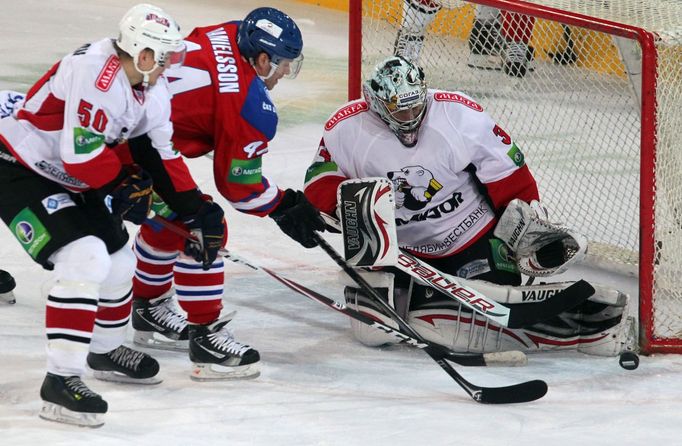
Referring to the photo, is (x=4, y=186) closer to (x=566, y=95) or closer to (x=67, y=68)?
(x=67, y=68)

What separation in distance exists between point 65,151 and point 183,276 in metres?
0.66

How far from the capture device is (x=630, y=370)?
3.38 meters

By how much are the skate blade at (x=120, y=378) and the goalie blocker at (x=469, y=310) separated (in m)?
0.66

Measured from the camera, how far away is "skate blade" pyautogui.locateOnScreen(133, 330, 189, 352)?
3.51 meters

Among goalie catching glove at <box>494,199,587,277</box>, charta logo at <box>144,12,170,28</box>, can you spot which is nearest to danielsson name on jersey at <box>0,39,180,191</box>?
charta logo at <box>144,12,170,28</box>

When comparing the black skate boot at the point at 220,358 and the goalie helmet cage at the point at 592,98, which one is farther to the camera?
the goalie helmet cage at the point at 592,98

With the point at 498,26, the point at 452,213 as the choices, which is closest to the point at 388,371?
the point at 452,213

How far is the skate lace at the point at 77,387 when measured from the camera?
2.80 metres

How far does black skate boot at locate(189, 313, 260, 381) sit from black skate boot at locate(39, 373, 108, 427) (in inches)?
17.8

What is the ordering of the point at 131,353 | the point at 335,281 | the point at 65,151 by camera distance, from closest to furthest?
the point at 65,151 → the point at 131,353 → the point at 335,281

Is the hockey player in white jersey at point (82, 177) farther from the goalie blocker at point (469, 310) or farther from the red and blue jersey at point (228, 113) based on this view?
the goalie blocker at point (469, 310)

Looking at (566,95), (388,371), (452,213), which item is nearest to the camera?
(388,371)

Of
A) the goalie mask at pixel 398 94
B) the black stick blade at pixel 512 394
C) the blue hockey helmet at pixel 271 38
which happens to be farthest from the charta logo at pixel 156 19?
the black stick blade at pixel 512 394

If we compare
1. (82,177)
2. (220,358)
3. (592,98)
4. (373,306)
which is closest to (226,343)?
(220,358)
